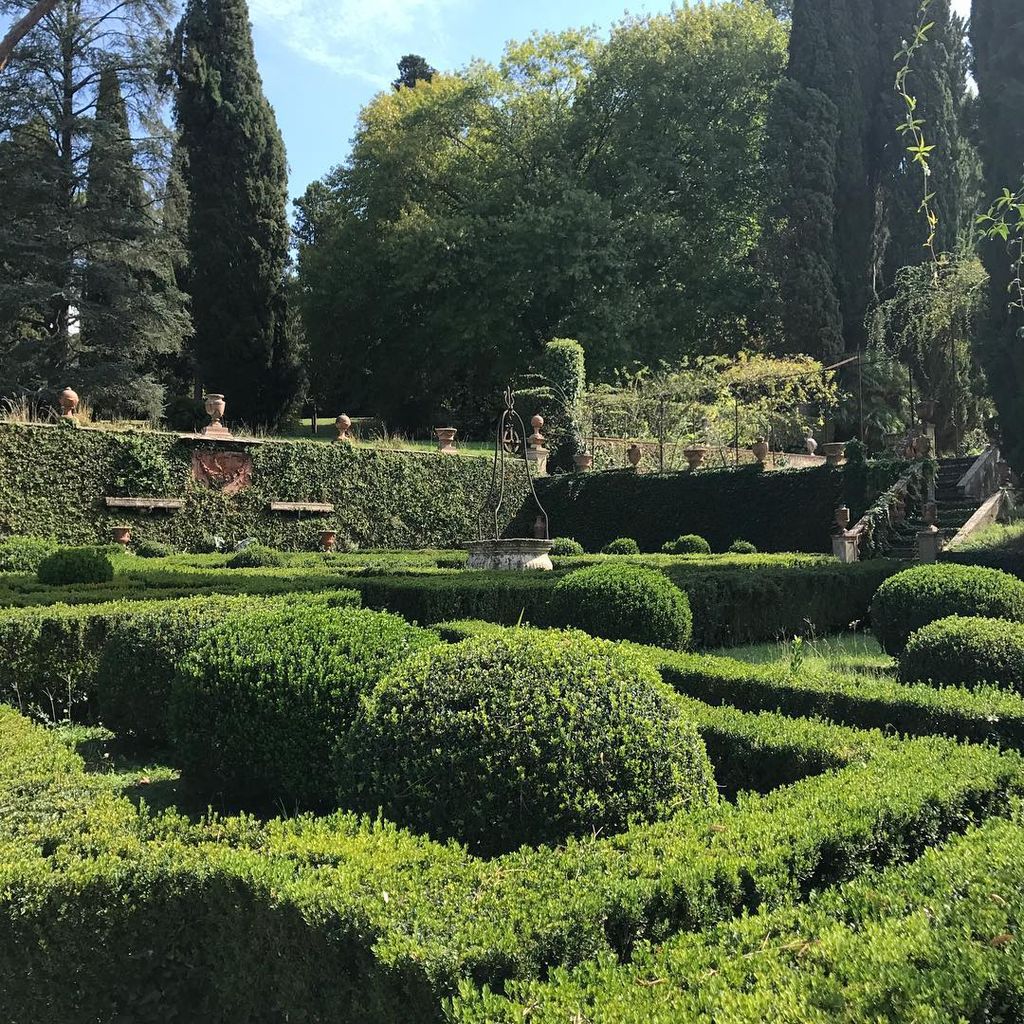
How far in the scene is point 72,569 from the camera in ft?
30.3

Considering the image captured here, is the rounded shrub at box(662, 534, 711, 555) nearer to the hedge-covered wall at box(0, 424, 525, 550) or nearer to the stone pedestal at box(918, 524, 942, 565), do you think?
the stone pedestal at box(918, 524, 942, 565)

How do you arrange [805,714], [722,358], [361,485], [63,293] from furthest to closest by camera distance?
[722,358] → [63,293] → [361,485] → [805,714]

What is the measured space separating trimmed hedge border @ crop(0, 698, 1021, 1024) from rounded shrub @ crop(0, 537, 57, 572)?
32.3 ft

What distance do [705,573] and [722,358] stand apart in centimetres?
1627

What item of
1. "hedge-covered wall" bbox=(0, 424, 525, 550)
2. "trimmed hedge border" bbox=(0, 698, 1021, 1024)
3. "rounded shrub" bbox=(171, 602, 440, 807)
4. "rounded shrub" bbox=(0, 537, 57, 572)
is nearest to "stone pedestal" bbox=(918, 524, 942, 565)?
"trimmed hedge border" bbox=(0, 698, 1021, 1024)

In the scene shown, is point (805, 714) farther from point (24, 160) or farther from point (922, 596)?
point (24, 160)

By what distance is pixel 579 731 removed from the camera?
2.88 meters

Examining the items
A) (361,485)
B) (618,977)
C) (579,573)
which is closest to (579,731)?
(618,977)

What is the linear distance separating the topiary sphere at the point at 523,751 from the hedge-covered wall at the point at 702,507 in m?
12.9

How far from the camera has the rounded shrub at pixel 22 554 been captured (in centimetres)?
1171

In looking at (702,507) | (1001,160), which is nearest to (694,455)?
(702,507)

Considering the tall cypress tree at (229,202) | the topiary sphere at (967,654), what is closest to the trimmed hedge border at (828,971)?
the topiary sphere at (967,654)

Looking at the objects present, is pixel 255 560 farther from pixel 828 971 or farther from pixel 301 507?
pixel 828 971

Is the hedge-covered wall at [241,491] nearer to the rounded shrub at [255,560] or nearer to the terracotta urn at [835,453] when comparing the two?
the rounded shrub at [255,560]
